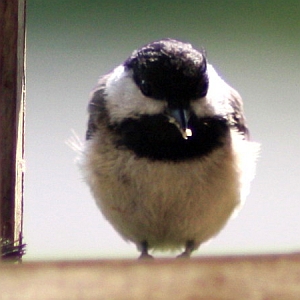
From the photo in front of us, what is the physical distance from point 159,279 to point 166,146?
1240 millimetres

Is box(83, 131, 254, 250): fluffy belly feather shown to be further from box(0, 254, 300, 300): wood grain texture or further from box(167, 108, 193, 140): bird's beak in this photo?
box(0, 254, 300, 300): wood grain texture

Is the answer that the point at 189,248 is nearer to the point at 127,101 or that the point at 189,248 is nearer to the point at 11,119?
the point at 127,101

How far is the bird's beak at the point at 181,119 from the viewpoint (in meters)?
2.00

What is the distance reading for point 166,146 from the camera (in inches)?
85.4

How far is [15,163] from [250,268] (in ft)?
3.91

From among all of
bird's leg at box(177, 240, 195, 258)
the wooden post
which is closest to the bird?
bird's leg at box(177, 240, 195, 258)

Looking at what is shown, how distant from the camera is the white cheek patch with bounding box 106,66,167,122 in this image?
7.00 ft

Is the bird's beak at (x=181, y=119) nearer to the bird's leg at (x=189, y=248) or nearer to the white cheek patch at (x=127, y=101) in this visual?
the white cheek patch at (x=127, y=101)

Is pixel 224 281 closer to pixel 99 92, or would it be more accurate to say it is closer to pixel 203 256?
pixel 203 256

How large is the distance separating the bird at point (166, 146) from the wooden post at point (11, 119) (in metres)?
0.31

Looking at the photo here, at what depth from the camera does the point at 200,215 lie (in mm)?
2277

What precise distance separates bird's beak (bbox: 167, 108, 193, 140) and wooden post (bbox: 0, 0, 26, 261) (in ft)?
1.42

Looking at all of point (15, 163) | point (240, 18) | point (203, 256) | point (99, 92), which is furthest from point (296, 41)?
point (203, 256)

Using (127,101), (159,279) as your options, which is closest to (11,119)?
(127,101)
